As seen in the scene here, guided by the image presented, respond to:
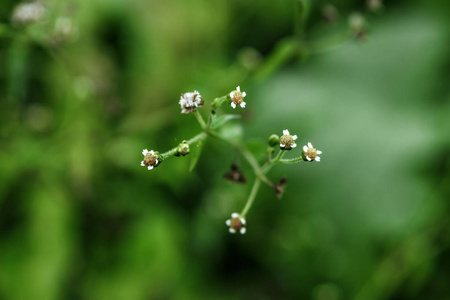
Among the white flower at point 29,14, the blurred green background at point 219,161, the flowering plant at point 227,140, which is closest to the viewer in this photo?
the flowering plant at point 227,140

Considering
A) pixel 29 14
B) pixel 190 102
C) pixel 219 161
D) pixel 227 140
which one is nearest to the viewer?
pixel 190 102

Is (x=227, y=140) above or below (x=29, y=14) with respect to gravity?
below

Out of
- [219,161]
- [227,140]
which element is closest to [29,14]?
[227,140]

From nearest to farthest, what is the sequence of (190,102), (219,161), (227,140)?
(190,102), (227,140), (219,161)

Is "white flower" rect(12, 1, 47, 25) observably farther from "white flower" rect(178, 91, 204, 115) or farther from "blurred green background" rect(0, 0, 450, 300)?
"white flower" rect(178, 91, 204, 115)

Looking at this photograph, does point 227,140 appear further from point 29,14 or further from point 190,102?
point 29,14

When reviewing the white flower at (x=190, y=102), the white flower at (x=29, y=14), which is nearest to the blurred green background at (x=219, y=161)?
the white flower at (x=29, y=14)

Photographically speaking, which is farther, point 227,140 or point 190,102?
point 227,140

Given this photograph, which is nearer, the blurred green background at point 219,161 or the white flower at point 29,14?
the white flower at point 29,14

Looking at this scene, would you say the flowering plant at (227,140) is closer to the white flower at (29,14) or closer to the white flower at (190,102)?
the white flower at (190,102)
